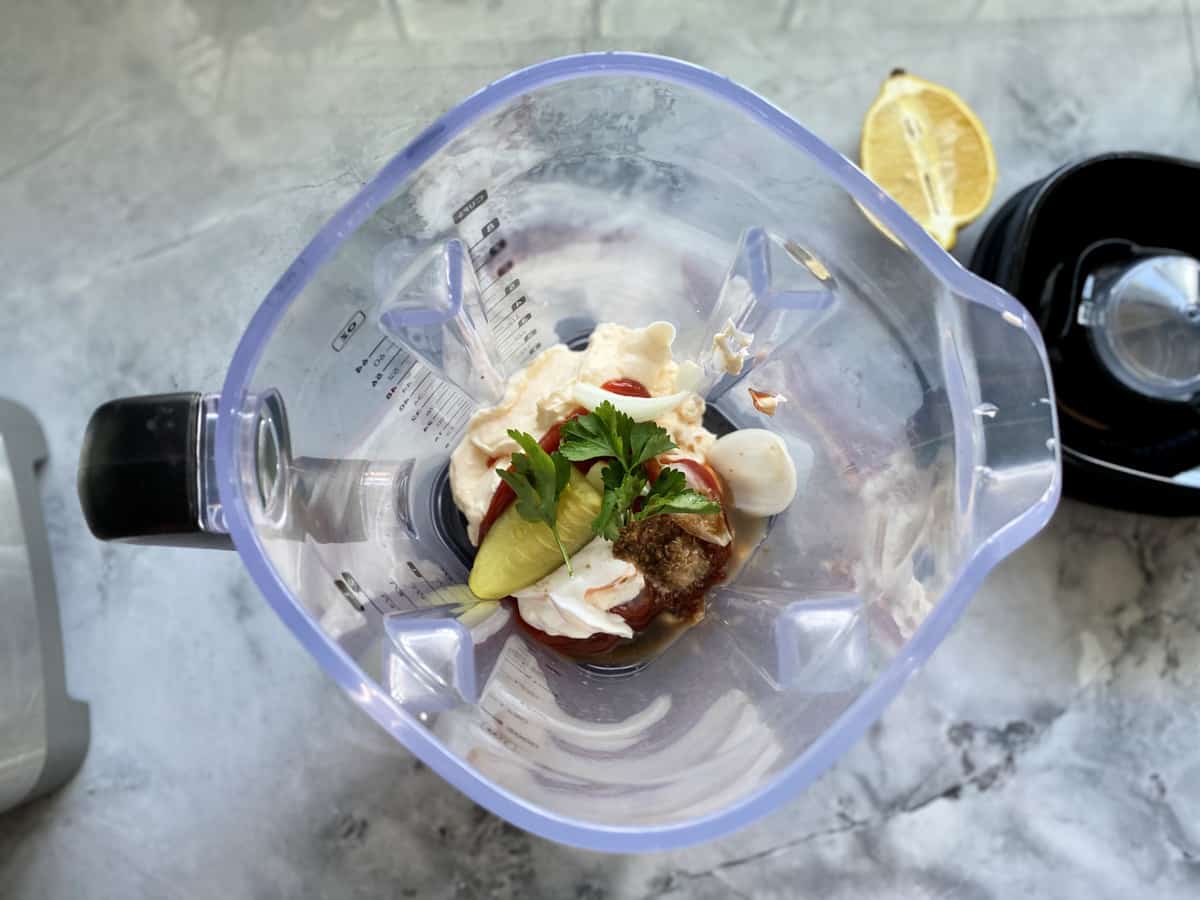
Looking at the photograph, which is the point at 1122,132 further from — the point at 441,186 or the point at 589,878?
the point at 589,878

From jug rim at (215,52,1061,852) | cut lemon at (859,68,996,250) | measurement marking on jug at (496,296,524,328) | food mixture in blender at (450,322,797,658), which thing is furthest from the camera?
cut lemon at (859,68,996,250)

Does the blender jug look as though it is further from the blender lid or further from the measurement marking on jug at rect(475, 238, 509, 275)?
the blender lid

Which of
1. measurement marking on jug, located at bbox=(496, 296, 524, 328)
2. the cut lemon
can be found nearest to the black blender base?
measurement marking on jug, located at bbox=(496, 296, 524, 328)

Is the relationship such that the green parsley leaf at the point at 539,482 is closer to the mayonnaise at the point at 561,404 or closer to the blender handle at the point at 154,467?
the mayonnaise at the point at 561,404

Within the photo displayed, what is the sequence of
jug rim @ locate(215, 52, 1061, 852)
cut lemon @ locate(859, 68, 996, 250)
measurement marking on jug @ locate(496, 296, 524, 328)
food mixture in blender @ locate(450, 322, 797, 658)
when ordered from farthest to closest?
cut lemon @ locate(859, 68, 996, 250), measurement marking on jug @ locate(496, 296, 524, 328), food mixture in blender @ locate(450, 322, 797, 658), jug rim @ locate(215, 52, 1061, 852)

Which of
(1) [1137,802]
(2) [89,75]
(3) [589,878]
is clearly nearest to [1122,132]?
(1) [1137,802]

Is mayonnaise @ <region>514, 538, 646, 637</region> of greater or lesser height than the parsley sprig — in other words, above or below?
below
